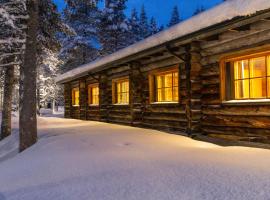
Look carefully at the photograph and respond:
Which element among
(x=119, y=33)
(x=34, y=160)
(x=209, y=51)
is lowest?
(x=34, y=160)

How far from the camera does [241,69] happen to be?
8008mm

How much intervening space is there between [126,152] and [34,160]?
2046mm

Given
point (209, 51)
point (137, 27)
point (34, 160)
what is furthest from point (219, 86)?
point (137, 27)

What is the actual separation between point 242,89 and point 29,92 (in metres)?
6.09

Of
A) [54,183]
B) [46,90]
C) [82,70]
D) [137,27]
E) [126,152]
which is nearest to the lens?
[54,183]

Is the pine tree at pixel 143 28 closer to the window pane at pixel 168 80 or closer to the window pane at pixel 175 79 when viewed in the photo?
the window pane at pixel 168 80

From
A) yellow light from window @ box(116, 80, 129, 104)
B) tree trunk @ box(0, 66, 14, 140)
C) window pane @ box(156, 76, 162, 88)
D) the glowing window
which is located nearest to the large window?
the glowing window

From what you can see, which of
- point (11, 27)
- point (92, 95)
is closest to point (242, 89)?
point (11, 27)

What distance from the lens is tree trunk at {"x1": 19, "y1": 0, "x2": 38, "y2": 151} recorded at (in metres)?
9.48

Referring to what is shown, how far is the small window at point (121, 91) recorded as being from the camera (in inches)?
552

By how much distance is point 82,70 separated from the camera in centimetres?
1636

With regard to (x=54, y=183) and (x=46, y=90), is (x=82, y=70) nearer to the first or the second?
(x=54, y=183)

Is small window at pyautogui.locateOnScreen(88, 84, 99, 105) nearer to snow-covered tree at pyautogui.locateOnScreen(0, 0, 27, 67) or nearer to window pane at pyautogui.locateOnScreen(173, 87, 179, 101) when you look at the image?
snow-covered tree at pyautogui.locateOnScreen(0, 0, 27, 67)

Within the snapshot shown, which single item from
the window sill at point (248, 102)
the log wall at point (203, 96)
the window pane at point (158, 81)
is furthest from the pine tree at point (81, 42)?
the window sill at point (248, 102)
